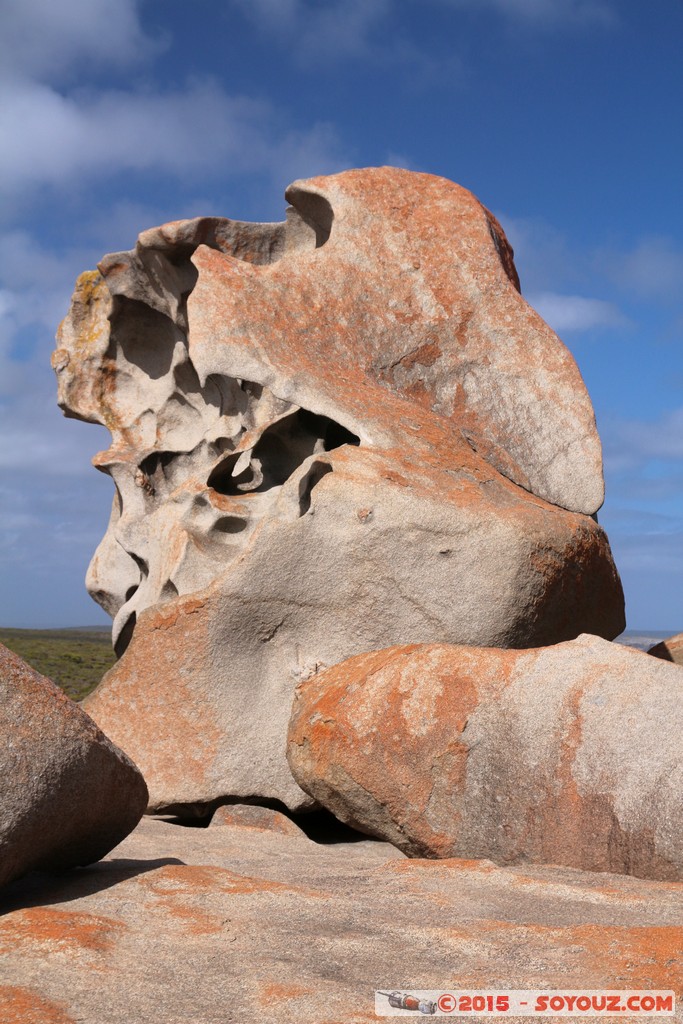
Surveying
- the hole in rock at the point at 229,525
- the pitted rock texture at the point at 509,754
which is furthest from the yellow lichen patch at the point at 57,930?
the hole in rock at the point at 229,525

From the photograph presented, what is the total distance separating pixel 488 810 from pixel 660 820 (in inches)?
38.2

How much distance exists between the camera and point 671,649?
34.2ft

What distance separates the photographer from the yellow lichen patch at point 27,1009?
117 inches

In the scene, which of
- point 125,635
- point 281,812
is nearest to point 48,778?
point 281,812

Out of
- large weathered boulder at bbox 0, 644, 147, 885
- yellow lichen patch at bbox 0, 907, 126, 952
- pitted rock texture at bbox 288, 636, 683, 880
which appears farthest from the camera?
pitted rock texture at bbox 288, 636, 683, 880

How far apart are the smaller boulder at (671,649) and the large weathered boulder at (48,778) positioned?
273 inches

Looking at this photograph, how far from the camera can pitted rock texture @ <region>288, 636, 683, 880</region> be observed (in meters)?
5.18

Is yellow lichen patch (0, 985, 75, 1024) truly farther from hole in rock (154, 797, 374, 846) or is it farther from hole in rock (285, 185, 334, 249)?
hole in rock (285, 185, 334, 249)

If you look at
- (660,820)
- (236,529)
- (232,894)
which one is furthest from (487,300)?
(232,894)

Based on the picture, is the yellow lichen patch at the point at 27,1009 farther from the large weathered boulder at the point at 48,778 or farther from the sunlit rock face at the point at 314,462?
the sunlit rock face at the point at 314,462

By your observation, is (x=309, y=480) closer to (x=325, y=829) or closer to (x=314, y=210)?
(x=325, y=829)

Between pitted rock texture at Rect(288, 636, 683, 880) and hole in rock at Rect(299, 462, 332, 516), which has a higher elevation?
hole in rock at Rect(299, 462, 332, 516)

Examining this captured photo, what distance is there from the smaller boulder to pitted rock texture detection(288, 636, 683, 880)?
4713mm

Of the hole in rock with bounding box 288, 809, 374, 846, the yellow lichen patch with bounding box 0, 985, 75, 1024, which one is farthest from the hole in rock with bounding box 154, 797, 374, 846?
the yellow lichen patch with bounding box 0, 985, 75, 1024
